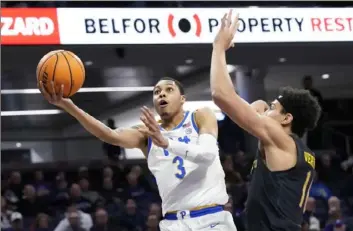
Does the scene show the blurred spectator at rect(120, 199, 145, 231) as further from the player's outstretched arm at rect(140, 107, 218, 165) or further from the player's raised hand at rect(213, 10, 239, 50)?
the player's raised hand at rect(213, 10, 239, 50)

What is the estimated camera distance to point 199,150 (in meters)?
4.63

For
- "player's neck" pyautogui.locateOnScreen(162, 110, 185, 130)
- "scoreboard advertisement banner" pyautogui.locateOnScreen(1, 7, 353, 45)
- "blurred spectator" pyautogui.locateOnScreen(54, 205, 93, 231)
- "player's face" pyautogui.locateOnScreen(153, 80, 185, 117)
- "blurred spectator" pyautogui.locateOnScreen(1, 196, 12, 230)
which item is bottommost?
"blurred spectator" pyautogui.locateOnScreen(54, 205, 93, 231)

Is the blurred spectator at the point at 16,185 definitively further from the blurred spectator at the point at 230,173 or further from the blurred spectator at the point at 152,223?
the blurred spectator at the point at 230,173

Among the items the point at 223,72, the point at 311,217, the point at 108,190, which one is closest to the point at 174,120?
the point at 223,72

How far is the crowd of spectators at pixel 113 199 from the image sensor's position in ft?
32.4

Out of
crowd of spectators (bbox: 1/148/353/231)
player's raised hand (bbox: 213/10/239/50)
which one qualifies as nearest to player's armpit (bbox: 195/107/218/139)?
player's raised hand (bbox: 213/10/239/50)

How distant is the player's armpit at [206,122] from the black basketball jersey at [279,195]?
41.6 inches

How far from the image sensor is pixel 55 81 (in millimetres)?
4645

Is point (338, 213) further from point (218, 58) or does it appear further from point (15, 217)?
point (218, 58)

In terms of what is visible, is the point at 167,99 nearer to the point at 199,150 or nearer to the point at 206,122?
the point at 206,122

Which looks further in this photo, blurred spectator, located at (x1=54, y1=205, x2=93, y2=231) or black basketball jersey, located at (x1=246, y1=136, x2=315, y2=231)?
blurred spectator, located at (x1=54, y1=205, x2=93, y2=231)

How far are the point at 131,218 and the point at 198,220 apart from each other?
17.3ft

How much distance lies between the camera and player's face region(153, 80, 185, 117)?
509cm

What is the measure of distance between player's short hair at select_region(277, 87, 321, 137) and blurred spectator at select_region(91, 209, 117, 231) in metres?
6.07
